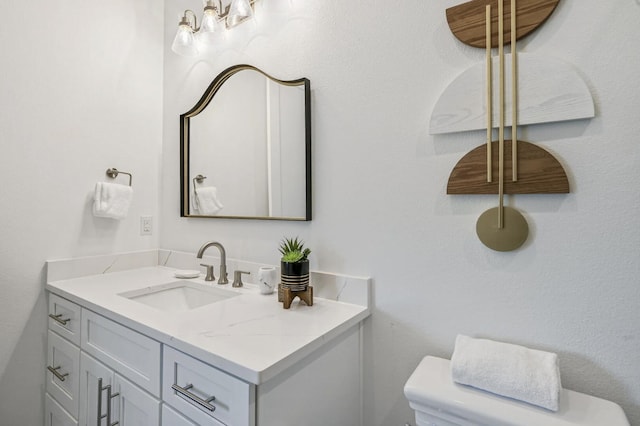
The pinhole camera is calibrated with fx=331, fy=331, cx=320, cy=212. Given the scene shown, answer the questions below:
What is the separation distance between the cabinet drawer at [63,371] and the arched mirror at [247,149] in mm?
772

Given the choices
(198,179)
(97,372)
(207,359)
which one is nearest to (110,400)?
(97,372)

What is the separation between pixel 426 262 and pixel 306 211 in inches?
19.5

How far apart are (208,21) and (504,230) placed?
1560 mm

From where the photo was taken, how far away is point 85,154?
163 cm

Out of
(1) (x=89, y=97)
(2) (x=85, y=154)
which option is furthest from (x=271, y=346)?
(1) (x=89, y=97)

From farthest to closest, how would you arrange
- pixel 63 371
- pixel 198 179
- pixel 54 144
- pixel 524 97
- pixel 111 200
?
pixel 198 179 < pixel 111 200 < pixel 54 144 < pixel 63 371 < pixel 524 97

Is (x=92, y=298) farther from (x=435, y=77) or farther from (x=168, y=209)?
(x=435, y=77)

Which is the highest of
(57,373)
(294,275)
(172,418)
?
(294,275)

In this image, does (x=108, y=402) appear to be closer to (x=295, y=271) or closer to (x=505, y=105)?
(x=295, y=271)

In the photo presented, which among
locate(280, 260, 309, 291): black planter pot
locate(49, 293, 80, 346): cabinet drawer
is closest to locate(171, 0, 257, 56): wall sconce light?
locate(280, 260, 309, 291): black planter pot

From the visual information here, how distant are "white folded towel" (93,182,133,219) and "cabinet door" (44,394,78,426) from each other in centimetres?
85

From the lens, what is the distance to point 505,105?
940 mm

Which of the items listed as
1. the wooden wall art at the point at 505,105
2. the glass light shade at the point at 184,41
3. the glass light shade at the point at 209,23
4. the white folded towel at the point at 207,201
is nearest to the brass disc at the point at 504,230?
the wooden wall art at the point at 505,105

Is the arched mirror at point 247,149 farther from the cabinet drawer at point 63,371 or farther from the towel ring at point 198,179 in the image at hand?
the cabinet drawer at point 63,371
